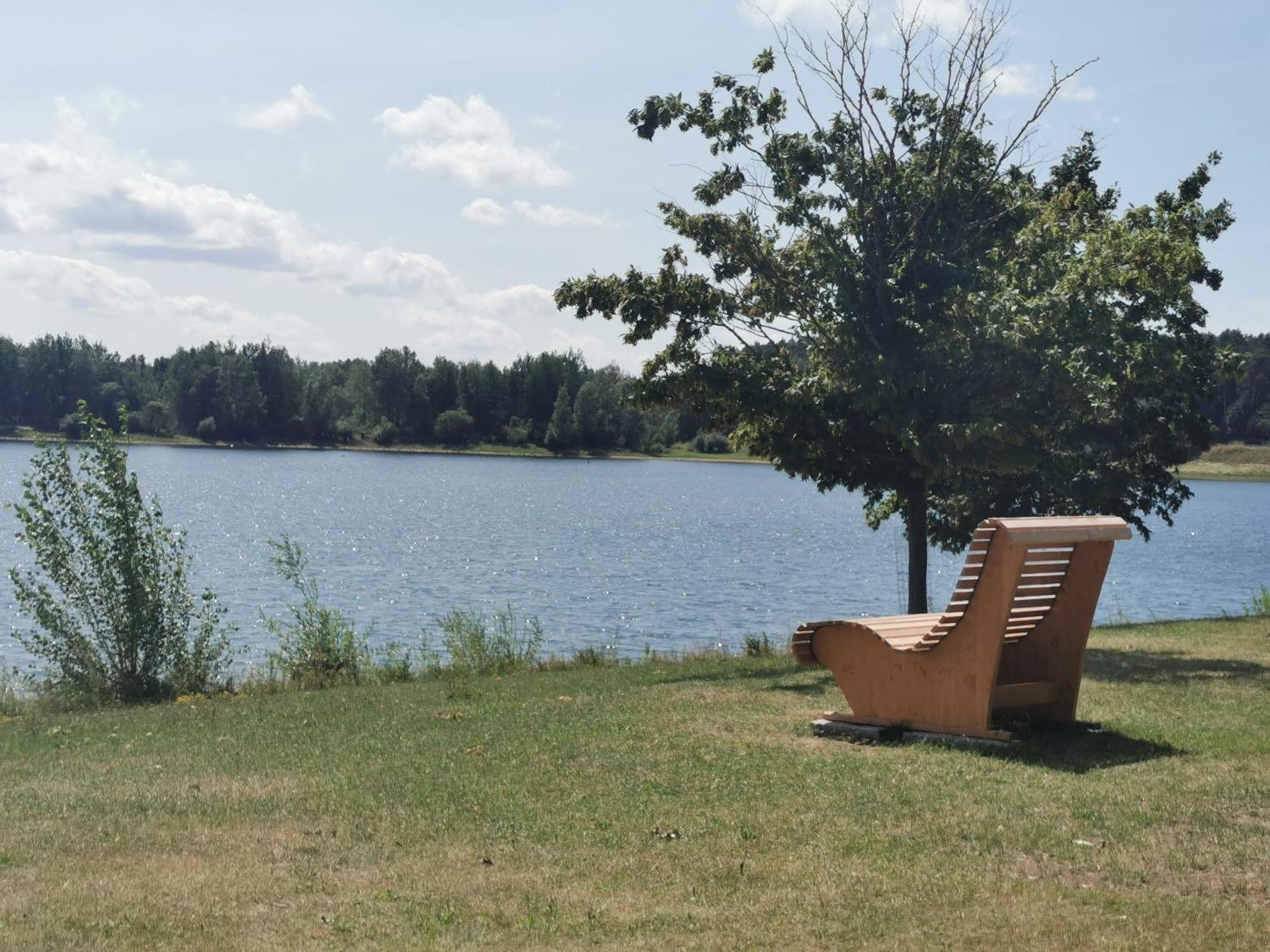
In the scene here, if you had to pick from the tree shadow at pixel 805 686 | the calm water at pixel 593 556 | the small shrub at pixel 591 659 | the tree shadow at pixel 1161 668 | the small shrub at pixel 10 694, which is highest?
the tree shadow at pixel 1161 668

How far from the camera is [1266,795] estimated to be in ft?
24.8

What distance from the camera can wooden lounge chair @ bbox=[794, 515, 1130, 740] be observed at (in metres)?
8.79

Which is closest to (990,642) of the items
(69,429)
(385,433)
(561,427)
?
(561,427)

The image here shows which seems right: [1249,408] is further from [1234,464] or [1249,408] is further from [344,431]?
[344,431]

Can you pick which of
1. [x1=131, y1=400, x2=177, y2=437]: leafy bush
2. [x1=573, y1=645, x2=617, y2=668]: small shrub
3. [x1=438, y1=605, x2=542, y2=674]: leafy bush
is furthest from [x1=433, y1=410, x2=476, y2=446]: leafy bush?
[x1=573, y1=645, x2=617, y2=668]: small shrub

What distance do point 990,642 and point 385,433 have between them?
458ft

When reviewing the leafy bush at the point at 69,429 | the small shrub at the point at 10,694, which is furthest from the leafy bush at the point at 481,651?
the leafy bush at the point at 69,429

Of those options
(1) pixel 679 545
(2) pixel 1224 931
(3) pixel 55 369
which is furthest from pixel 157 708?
(3) pixel 55 369

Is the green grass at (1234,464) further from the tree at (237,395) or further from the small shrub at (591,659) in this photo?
the small shrub at (591,659)

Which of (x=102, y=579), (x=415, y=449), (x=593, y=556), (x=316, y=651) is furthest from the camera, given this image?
(x=415, y=449)

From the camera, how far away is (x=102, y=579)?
16.8 m

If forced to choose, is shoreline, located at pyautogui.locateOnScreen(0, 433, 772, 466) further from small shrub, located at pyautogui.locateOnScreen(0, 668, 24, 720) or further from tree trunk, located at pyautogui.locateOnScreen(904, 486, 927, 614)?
tree trunk, located at pyautogui.locateOnScreen(904, 486, 927, 614)

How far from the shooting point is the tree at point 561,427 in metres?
137

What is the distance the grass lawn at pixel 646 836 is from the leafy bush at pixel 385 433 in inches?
5312
